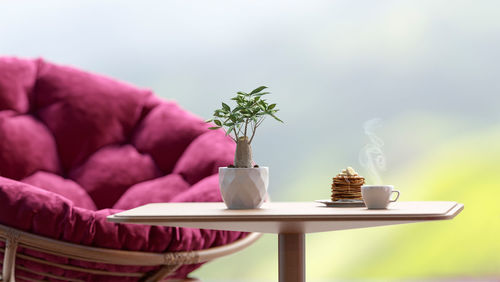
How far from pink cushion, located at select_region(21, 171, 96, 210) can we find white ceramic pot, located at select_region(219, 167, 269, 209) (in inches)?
41.2

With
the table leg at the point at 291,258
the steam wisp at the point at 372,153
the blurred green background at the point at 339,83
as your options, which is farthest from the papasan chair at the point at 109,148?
the blurred green background at the point at 339,83

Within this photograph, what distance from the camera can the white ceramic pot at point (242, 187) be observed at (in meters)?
1.28

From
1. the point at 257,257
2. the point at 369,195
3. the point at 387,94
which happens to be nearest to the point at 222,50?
the point at 387,94

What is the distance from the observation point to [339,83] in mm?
3365

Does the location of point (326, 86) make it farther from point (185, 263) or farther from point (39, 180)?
point (185, 263)

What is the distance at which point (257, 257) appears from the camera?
3.30 m

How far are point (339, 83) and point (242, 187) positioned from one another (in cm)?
218

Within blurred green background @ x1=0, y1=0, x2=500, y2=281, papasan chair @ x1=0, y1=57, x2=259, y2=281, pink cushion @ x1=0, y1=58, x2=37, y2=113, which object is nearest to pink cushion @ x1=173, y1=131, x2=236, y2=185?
papasan chair @ x1=0, y1=57, x2=259, y2=281

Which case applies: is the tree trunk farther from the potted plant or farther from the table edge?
the table edge

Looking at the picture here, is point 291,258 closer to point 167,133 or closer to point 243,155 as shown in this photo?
point 243,155

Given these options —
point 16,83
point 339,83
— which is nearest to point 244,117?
point 16,83

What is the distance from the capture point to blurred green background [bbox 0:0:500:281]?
10.7 feet

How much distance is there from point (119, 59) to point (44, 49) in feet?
1.34

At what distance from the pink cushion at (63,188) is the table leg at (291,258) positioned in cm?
105
